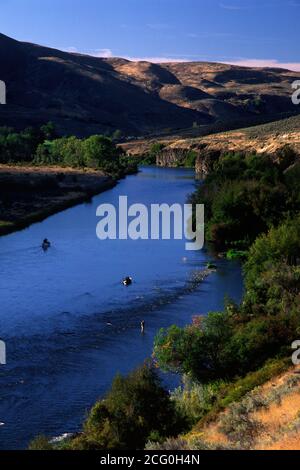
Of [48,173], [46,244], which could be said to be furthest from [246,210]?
[48,173]

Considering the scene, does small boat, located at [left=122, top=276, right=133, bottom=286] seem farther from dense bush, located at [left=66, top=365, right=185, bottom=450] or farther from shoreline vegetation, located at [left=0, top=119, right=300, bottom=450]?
dense bush, located at [left=66, top=365, right=185, bottom=450]

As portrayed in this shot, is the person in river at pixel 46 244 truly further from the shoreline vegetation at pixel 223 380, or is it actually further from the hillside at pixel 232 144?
the hillside at pixel 232 144

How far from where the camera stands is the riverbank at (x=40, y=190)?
77906 mm

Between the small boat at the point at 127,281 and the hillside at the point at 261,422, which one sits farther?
the small boat at the point at 127,281

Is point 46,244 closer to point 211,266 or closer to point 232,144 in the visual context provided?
point 211,266

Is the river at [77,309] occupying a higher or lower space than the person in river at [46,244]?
lower

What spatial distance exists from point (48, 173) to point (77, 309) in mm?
70815

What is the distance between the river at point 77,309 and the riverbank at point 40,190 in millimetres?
5273

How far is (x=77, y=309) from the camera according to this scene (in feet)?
142

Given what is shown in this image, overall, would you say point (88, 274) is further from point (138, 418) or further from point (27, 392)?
point (138, 418)

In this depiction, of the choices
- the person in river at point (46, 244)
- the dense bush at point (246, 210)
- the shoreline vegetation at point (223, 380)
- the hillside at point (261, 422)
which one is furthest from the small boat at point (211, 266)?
the hillside at point (261, 422)

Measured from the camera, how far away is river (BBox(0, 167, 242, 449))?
2973 cm

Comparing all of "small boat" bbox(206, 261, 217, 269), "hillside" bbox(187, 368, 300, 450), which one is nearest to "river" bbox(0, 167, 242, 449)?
"small boat" bbox(206, 261, 217, 269)
